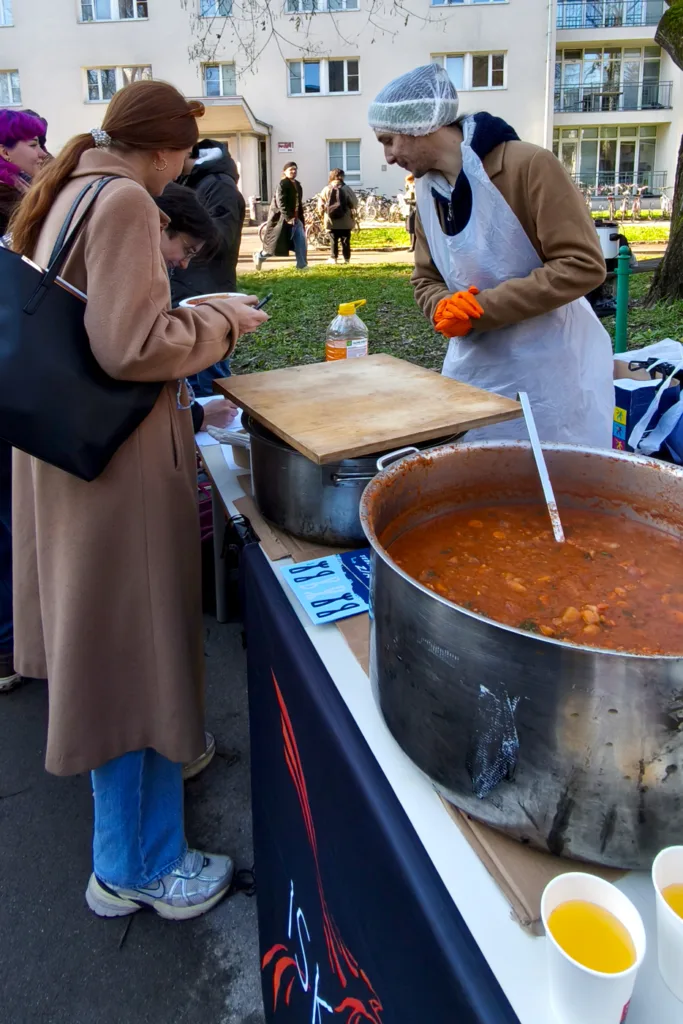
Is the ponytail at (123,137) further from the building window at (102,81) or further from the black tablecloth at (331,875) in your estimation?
the building window at (102,81)

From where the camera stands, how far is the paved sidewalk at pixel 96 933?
1722 mm

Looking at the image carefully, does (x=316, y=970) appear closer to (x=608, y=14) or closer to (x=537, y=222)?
(x=537, y=222)

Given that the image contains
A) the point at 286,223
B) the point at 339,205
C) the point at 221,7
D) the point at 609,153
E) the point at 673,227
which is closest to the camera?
the point at 221,7

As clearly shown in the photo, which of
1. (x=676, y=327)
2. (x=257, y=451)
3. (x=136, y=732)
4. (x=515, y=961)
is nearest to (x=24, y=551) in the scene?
(x=136, y=732)

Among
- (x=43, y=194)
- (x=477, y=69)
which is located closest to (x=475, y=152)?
(x=43, y=194)

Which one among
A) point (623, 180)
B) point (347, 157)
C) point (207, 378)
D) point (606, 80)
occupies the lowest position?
point (207, 378)

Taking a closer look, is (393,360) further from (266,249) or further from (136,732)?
(266,249)

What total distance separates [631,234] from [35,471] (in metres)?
18.6

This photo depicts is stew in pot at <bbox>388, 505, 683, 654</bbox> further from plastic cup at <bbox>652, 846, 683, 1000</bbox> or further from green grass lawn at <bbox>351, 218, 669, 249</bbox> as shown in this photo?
green grass lawn at <bbox>351, 218, 669, 249</bbox>

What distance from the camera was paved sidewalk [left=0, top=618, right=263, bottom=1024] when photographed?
67.8 inches

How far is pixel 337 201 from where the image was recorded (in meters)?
13.4

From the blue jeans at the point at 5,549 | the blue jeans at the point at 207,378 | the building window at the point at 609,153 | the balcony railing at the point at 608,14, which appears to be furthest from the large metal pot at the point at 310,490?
the balcony railing at the point at 608,14

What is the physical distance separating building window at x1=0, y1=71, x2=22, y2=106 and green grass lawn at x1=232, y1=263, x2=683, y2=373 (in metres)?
17.4

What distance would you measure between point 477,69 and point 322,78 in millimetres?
4841
